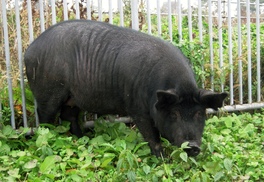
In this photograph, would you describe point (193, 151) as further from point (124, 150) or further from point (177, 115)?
point (124, 150)

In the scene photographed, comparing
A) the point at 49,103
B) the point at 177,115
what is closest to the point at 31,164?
the point at 49,103

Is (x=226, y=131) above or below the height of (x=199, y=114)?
below

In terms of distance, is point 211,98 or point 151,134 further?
point 151,134

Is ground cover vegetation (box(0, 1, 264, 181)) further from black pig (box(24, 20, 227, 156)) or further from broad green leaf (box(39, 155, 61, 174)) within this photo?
black pig (box(24, 20, 227, 156))

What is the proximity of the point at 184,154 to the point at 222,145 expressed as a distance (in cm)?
119

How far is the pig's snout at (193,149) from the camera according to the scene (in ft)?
15.3

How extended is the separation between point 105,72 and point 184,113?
1233 mm

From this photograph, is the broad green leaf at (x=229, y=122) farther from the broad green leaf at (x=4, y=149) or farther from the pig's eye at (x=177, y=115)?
the broad green leaf at (x=4, y=149)

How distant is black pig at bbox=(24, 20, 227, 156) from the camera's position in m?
5.27

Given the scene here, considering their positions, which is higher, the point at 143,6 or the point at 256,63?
the point at 143,6

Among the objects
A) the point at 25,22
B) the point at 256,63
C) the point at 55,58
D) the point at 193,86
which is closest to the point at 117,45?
the point at 55,58

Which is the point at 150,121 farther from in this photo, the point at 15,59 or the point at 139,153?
the point at 15,59

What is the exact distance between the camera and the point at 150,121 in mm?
5375

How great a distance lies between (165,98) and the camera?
480 cm
